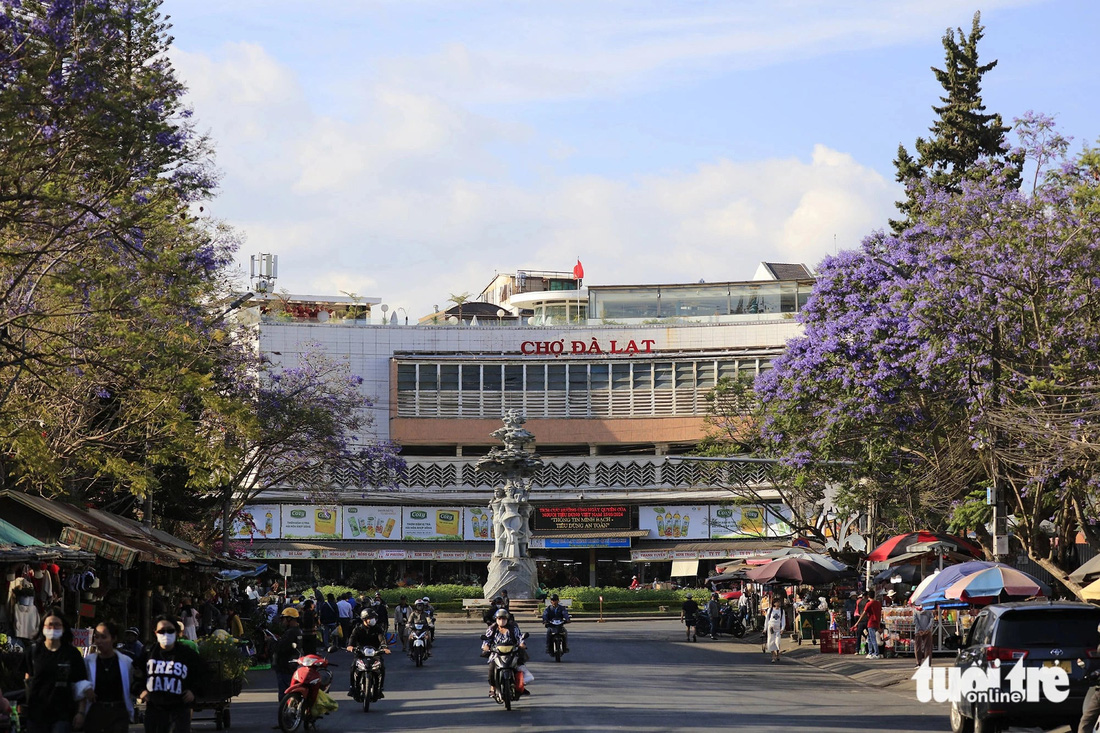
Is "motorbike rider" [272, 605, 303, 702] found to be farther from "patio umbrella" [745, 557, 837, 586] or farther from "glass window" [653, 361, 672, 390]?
"glass window" [653, 361, 672, 390]

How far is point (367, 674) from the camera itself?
20672mm

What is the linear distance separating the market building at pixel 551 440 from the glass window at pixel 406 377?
0.08 metres

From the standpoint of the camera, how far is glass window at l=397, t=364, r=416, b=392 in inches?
2953

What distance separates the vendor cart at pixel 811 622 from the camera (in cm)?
3853

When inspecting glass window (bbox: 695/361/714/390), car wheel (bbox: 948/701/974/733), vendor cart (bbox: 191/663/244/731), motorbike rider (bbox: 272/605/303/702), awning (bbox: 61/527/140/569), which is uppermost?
glass window (bbox: 695/361/714/390)

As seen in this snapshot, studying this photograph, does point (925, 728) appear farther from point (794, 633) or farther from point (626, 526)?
point (626, 526)

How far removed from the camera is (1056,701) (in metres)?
15.0

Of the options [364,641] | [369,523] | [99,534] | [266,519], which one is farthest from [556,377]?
[364,641]

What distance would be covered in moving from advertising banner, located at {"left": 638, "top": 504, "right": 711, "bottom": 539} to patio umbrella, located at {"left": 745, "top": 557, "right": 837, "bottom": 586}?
37.4 m

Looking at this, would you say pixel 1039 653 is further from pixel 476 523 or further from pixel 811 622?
pixel 476 523

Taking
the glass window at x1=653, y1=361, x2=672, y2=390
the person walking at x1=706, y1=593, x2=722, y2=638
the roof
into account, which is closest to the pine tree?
the person walking at x1=706, y1=593, x2=722, y2=638

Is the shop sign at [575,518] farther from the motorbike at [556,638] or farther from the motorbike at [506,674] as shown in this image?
the motorbike at [506,674]

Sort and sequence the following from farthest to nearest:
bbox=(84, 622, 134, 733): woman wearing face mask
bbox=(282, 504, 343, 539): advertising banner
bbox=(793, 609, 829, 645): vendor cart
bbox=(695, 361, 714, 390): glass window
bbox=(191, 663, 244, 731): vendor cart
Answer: bbox=(695, 361, 714, 390): glass window < bbox=(282, 504, 343, 539): advertising banner < bbox=(793, 609, 829, 645): vendor cart < bbox=(191, 663, 244, 731): vendor cart < bbox=(84, 622, 134, 733): woman wearing face mask

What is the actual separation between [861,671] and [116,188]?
17817 mm
